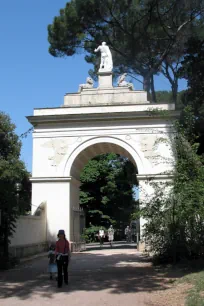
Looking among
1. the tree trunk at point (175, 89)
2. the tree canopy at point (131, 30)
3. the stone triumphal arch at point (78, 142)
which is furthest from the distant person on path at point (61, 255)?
the tree trunk at point (175, 89)

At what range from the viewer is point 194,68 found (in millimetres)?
14945

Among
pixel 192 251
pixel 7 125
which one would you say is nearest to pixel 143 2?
pixel 7 125

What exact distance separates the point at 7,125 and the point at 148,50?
959cm

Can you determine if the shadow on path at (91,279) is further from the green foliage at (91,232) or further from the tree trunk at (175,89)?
the green foliage at (91,232)

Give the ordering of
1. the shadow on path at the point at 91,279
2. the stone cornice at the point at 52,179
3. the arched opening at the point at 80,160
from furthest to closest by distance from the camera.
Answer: the arched opening at the point at 80,160, the stone cornice at the point at 52,179, the shadow on path at the point at 91,279

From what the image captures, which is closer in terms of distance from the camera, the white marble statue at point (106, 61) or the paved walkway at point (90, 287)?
the paved walkway at point (90, 287)

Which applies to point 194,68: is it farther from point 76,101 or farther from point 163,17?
point 163,17

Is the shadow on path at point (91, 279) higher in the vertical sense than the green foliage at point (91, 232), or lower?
lower

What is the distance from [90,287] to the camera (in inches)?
341

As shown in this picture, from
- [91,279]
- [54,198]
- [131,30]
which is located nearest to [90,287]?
[91,279]

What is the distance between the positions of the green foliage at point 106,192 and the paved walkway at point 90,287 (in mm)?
18730

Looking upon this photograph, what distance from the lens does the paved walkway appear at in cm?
733

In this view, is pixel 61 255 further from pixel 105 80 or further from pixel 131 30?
pixel 131 30

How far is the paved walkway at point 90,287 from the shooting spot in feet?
24.1
